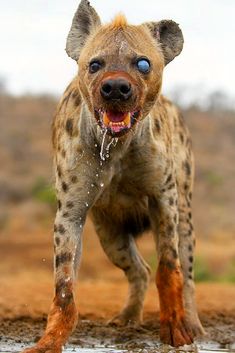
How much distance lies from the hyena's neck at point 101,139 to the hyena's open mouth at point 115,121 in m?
0.46

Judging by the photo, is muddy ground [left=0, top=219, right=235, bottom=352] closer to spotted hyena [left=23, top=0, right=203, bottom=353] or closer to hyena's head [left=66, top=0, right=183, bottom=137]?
spotted hyena [left=23, top=0, right=203, bottom=353]

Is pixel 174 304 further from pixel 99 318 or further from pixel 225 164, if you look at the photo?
pixel 225 164

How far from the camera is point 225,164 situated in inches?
1625

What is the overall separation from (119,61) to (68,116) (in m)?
0.95

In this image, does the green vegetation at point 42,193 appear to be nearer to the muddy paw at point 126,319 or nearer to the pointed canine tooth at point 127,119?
the muddy paw at point 126,319

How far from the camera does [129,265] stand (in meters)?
7.93

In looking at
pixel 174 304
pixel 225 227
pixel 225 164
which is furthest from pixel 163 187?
pixel 225 164

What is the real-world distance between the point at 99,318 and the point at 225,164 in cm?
3342

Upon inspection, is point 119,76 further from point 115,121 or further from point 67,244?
point 67,244

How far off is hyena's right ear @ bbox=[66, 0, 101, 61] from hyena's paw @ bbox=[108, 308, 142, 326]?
2488mm

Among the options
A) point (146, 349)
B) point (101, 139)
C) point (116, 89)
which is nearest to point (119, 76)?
point (116, 89)

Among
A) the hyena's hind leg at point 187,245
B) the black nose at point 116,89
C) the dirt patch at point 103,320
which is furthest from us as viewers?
the hyena's hind leg at point 187,245

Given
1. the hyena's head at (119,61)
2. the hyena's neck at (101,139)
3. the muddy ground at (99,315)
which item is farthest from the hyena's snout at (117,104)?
the muddy ground at (99,315)

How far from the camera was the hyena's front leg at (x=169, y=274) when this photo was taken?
6.25 m
